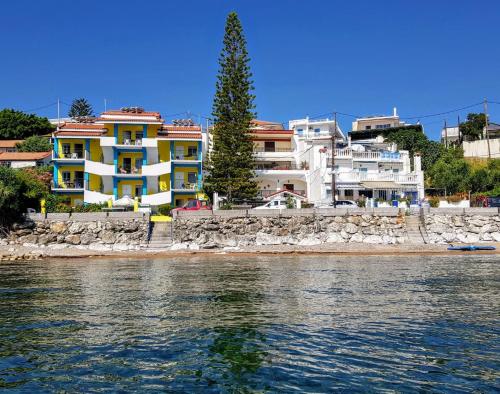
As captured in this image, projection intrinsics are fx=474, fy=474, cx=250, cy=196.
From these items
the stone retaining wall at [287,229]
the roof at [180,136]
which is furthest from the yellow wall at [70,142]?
the stone retaining wall at [287,229]

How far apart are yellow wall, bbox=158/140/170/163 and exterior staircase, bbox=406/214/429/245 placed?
2432 cm

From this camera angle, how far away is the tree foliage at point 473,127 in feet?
248

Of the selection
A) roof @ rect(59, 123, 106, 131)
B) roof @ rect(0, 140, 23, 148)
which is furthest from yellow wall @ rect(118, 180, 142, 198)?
roof @ rect(0, 140, 23, 148)

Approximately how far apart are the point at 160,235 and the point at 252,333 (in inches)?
997

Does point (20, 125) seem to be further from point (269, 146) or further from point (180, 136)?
point (269, 146)

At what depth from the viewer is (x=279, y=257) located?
3191 cm

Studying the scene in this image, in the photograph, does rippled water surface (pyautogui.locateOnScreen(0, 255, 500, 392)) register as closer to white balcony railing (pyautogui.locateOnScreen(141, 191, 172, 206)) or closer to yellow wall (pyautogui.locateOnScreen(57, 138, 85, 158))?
white balcony railing (pyautogui.locateOnScreen(141, 191, 172, 206))

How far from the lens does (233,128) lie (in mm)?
45906

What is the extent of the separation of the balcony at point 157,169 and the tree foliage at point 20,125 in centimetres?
3489

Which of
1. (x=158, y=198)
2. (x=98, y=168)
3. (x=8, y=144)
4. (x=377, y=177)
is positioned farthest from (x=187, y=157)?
(x=8, y=144)

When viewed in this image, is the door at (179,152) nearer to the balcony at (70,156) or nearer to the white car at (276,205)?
the balcony at (70,156)

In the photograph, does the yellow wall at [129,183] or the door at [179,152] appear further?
the door at [179,152]

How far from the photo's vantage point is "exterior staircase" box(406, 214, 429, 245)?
35.8 m

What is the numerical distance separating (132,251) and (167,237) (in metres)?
2.81
